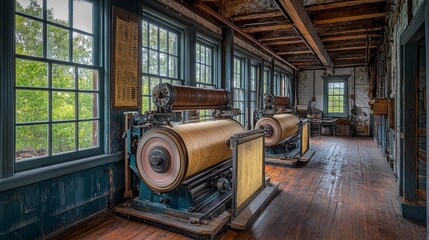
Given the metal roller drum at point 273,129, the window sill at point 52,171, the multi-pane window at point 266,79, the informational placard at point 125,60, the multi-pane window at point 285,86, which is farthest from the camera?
the multi-pane window at point 285,86

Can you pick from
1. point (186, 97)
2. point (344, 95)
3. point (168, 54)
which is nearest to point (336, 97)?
point (344, 95)

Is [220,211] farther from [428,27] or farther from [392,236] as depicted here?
[428,27]

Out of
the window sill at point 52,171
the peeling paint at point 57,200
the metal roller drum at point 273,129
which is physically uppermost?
the metal roller drum at point 273,129

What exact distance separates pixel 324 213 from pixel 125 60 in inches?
113

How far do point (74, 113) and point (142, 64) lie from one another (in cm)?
112

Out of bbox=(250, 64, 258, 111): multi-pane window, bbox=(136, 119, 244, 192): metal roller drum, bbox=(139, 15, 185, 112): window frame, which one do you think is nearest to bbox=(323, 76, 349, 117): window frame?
bbox=(250, 64, 258, 111): multi-pane window

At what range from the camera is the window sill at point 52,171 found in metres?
2.11

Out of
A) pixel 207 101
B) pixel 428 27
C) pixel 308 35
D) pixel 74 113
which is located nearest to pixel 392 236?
pixel 428 27

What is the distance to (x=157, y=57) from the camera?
151 inches

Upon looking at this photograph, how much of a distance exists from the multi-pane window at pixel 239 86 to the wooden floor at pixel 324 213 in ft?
6.69

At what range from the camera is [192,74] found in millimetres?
4465

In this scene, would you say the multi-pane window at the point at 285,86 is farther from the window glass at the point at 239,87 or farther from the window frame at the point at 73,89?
the window frame at the point at 73,89

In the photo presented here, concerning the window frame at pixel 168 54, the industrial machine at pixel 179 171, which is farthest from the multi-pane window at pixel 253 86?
the industrial machine at pixel 179 171

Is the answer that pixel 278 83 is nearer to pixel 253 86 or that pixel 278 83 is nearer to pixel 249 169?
pixel 253 86
